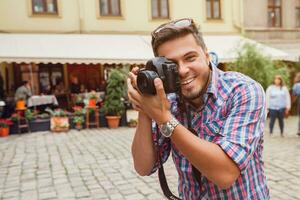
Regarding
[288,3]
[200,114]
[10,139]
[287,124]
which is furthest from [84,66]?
[200,114]

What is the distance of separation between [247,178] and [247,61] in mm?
11172

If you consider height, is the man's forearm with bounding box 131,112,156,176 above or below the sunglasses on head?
below

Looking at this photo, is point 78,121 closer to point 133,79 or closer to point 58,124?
point 58,124

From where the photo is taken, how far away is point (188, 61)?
1.36m

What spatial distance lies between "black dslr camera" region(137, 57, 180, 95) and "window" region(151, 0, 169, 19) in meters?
15.9

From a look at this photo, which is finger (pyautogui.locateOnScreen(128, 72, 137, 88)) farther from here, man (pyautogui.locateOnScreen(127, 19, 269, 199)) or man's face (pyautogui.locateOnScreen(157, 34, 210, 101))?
man's face (pyautogui.locateOnScreen(157, 34, 210, 101))

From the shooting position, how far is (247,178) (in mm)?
1362

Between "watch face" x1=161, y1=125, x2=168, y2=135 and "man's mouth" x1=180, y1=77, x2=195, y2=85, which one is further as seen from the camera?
"man's mouth" x1=180, y1=77, x2=195, y2=85

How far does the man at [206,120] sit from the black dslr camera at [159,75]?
30mm

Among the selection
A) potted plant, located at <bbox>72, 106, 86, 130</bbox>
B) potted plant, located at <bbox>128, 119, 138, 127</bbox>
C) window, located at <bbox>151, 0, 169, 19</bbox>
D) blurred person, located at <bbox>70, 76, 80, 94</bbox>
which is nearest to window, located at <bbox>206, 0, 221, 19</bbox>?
window, located at <bbox>151, 0, 169, 19</bbox>

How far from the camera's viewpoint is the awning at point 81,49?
493 inches

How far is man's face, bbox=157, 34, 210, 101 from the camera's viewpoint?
1354 millimetres

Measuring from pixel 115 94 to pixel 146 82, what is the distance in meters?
10.1

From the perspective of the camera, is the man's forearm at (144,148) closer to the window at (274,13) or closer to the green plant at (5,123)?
the green plant at (5,123)
